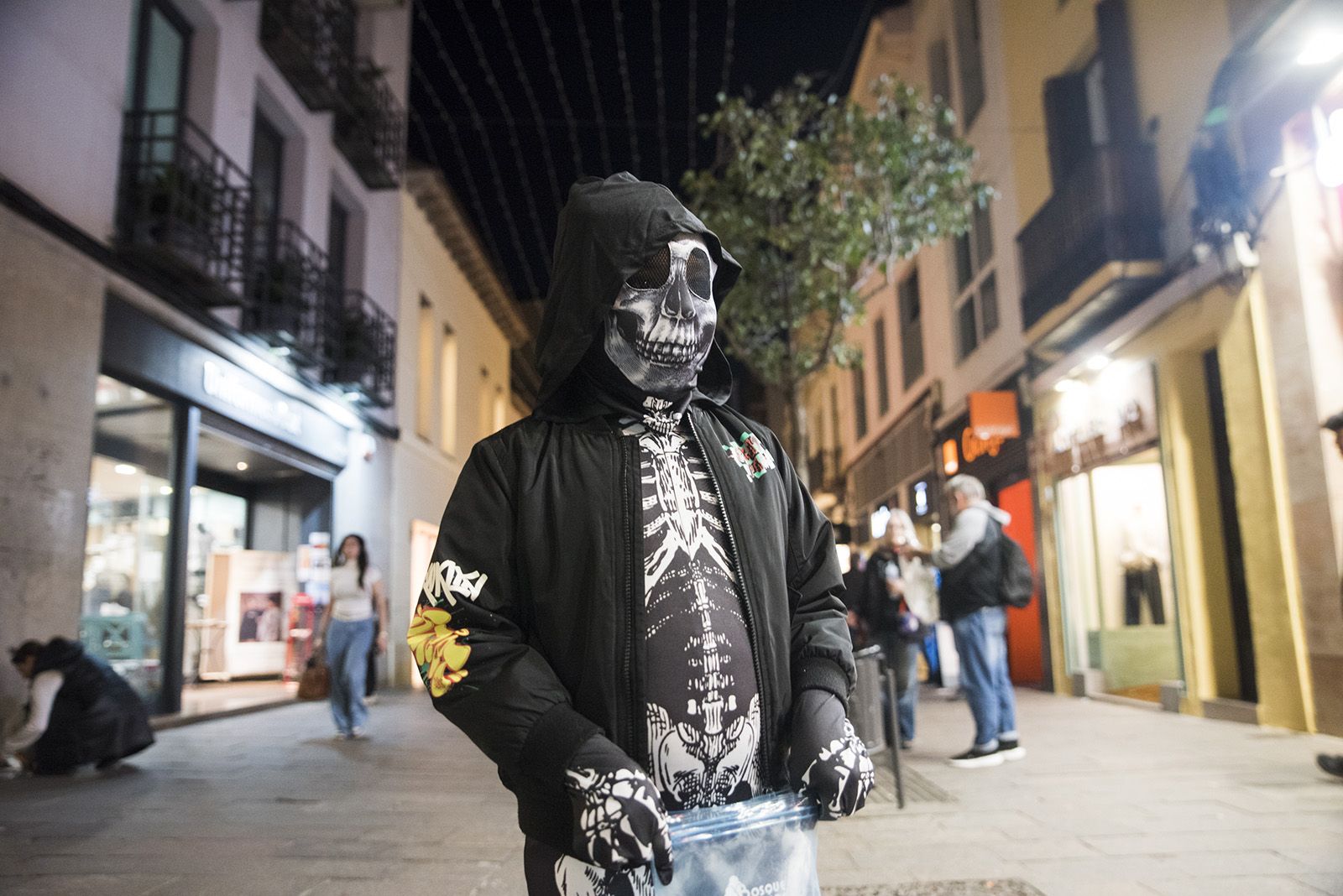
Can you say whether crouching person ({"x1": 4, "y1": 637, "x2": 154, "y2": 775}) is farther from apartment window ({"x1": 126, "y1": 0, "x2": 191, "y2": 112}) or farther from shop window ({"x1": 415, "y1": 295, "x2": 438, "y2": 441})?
shop window ({"x1": 415, "y1": 295, "x2": 438, "y2": 441})

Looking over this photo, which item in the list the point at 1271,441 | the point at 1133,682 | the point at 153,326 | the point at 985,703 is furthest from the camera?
the point at 1133,682

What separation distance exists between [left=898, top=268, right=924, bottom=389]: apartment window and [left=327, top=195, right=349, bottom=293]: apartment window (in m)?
11.4

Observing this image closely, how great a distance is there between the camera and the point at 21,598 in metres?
7.88

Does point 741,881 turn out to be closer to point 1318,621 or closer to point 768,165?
point 1318,621

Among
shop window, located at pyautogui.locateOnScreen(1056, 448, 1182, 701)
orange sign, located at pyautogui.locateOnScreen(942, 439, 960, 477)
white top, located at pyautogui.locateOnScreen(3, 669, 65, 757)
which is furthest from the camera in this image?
orange sign, located at pyautogui.locateOnScreen(942, 439, 960, 477)

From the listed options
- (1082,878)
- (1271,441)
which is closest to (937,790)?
(1082,878)

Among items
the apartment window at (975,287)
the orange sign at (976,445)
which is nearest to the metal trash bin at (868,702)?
the orange sign at (976,445)

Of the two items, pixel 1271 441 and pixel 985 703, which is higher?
pixel 1271 441

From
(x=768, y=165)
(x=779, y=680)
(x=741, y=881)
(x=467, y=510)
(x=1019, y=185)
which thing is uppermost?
(x=1019, y=185)

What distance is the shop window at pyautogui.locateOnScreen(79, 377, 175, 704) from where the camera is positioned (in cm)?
940

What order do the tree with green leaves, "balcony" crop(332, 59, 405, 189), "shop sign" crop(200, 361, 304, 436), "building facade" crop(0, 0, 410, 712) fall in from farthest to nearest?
"balcony" crop(332, 59, 405, 189) < "shop sign" crop(200, 361, 304, 436) < the tree with green leaves < "building facade" crop(0, 0, 410, 712)

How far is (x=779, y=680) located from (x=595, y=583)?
0.38 metres

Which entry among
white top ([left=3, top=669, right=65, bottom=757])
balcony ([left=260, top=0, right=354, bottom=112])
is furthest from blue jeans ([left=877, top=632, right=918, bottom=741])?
balcony ([left=260, top=0, right=354, bottom=112])

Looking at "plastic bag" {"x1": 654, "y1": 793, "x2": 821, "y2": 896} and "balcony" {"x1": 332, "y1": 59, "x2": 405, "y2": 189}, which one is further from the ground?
"balcony" {"x1": 332, "y1": 59, "x2": 405, "y2": 189}
